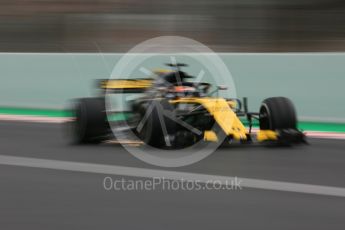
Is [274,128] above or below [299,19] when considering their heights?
below

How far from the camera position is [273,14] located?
15531 millimetres

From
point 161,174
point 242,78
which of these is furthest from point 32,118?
point 161,174

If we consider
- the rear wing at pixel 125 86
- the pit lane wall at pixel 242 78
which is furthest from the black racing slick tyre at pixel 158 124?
the pit lane wall at pixel 242 78

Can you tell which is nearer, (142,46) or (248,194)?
(248,194)

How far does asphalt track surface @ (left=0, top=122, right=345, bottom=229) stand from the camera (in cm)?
576

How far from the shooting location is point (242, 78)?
13.4 meters

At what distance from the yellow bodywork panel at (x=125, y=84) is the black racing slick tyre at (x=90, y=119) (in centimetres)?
39

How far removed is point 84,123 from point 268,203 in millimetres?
4256

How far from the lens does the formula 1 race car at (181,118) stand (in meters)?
9.47

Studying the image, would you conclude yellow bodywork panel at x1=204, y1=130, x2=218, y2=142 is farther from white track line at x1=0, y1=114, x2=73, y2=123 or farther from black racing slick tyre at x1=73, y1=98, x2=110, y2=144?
white track line at x1=0, y1=114, x2=73, y2=123

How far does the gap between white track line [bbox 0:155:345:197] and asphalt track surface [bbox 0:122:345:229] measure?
17 cm

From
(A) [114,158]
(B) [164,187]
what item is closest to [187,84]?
(A) [114,158]

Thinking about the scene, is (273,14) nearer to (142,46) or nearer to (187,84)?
(142,46)

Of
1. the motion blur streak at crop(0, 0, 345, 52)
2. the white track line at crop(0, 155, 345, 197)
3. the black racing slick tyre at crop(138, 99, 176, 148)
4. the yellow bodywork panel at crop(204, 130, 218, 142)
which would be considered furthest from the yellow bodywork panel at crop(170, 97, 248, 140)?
the motion blur streak at crop(0, 0, 345, 52)
